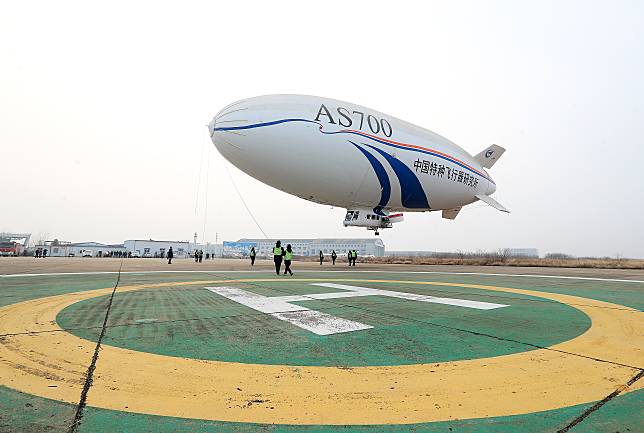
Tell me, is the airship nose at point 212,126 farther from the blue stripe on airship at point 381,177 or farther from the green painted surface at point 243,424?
the green painted surface at point 243,424

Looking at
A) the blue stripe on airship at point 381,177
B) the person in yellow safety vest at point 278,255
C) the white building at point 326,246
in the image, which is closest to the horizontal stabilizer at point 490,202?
the blue stripe on airship at point 381,177

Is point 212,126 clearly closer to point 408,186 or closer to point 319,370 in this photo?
point 408,186

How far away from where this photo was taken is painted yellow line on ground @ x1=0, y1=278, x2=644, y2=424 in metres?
2.42

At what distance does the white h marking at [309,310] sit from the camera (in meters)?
4.90

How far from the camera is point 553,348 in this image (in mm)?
3924

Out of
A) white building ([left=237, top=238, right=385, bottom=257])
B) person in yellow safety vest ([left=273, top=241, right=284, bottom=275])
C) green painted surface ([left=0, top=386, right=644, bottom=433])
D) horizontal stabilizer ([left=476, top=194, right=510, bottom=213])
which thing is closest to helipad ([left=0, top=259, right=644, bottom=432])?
green painted surface ([left=0, top=386, right=644, bottom=433])

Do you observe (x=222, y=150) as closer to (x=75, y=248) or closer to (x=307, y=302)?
(x=307, y=302)

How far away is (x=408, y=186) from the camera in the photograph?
19.1m

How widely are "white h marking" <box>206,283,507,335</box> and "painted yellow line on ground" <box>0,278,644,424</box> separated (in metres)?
1.63

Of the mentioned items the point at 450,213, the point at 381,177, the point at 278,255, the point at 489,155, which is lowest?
the point at 278,255

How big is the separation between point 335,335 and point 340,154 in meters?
12.2

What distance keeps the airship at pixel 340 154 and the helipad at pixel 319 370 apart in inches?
392

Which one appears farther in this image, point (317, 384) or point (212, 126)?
point (212, 126)

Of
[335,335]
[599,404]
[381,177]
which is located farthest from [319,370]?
[381,177]
